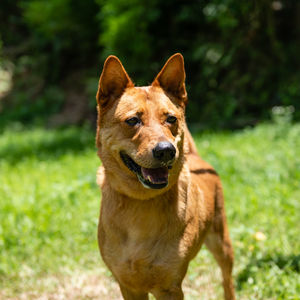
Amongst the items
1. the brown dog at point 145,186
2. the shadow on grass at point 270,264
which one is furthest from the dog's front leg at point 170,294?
the shadow on grass at point 270,264

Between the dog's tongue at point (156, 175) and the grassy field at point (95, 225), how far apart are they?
5.21 feet

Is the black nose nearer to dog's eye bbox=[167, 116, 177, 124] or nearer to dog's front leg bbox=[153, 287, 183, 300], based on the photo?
dog's eye bbox=[167, 116, 177, 124]

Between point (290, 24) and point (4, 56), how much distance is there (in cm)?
1204

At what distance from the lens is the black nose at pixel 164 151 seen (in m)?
2.69

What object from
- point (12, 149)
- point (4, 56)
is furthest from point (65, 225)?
point (4, 56)

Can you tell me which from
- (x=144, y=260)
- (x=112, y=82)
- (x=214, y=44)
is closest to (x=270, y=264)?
(x=144, y=260)

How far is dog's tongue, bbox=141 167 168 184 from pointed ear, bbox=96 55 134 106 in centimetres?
63

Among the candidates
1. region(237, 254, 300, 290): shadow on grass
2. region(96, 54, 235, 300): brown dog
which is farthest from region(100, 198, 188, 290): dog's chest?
region(237, 254, 300, 290): shadow on grass

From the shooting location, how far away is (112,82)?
121 inches

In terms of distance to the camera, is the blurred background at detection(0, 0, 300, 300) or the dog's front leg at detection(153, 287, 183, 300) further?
the blurred background at detection(0, 0, 300, 300)

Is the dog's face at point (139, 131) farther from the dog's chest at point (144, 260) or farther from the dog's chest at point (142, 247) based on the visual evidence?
the dog's chest at point (144, 260)

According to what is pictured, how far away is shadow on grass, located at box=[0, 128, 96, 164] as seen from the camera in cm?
934

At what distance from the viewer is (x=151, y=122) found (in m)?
2.92

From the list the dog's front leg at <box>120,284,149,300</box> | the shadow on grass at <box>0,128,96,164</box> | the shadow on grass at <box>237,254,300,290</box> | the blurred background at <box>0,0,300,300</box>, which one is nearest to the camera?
the dog's front leg at <box>120,284,149,300</box>
